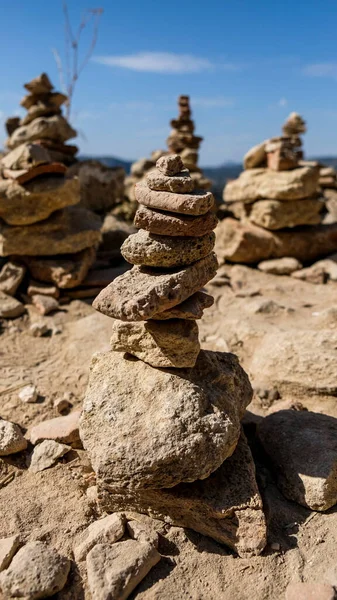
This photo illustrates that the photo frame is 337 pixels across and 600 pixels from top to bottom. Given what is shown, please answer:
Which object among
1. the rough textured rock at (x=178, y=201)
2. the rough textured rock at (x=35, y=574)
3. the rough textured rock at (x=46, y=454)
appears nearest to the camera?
the rough textured rock at (x=35, y=574)

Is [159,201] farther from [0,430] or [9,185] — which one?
[9,185]

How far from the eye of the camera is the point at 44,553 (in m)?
3.46

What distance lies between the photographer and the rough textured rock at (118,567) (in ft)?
10.6

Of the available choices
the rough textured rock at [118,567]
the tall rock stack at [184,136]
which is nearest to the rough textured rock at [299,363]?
the rough textured rock at [118,567]

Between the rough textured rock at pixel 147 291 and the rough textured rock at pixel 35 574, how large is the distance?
5.96 ft

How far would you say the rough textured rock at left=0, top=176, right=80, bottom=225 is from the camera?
762 centimetres

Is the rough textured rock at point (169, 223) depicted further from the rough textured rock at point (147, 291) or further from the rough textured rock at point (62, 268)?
the rough textured rock at point (62, 268)

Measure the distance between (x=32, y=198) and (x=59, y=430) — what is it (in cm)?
431

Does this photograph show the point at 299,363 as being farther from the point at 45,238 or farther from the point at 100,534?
the point at 45,238

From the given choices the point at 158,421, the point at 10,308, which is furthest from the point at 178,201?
the point at 10,308

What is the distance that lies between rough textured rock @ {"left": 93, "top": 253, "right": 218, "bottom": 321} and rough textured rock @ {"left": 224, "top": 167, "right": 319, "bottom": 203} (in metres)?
5.88

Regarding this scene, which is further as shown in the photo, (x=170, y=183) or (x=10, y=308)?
(x=10, y=308)

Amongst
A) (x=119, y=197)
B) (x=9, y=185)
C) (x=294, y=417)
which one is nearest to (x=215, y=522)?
(x=294, y=417)

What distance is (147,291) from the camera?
12.1 feet
